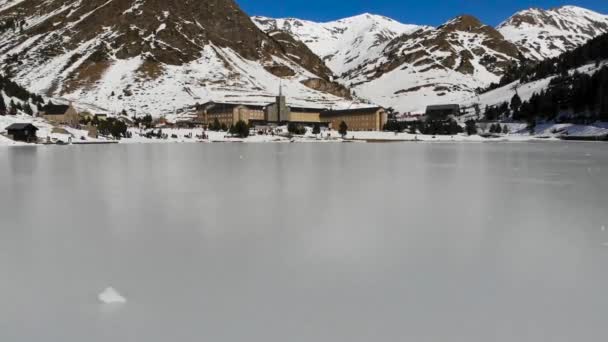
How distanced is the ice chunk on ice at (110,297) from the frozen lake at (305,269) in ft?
0.42

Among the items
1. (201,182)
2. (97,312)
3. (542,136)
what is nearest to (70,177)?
(201,182)

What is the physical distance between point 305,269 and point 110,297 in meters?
2.88

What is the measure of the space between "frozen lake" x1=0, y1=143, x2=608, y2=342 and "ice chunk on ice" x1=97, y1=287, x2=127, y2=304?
128 millimetres

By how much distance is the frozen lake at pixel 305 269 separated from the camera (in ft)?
18.1

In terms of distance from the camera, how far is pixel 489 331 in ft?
17.6

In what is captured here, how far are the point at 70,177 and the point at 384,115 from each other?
154827mm

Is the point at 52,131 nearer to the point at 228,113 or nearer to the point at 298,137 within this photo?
the point at 298,137

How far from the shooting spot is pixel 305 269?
24.9 ft

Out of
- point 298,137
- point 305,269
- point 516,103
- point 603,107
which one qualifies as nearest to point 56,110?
point 298,137

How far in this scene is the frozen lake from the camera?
5516mm

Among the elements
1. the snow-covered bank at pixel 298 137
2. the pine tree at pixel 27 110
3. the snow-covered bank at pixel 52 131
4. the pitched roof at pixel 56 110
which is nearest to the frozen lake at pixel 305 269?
the snow-covered bank at pixel 298 137

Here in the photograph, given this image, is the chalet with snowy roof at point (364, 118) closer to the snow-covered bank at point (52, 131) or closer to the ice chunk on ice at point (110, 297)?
the snow-covered bank at point (52, 131)

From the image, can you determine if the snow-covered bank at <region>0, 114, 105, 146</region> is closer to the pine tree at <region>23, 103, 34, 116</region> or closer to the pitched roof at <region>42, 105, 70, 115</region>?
the pitched roof at <region>42, 105, 70, 115</region>

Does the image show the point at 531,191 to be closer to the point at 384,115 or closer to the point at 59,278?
the point at 59,278
